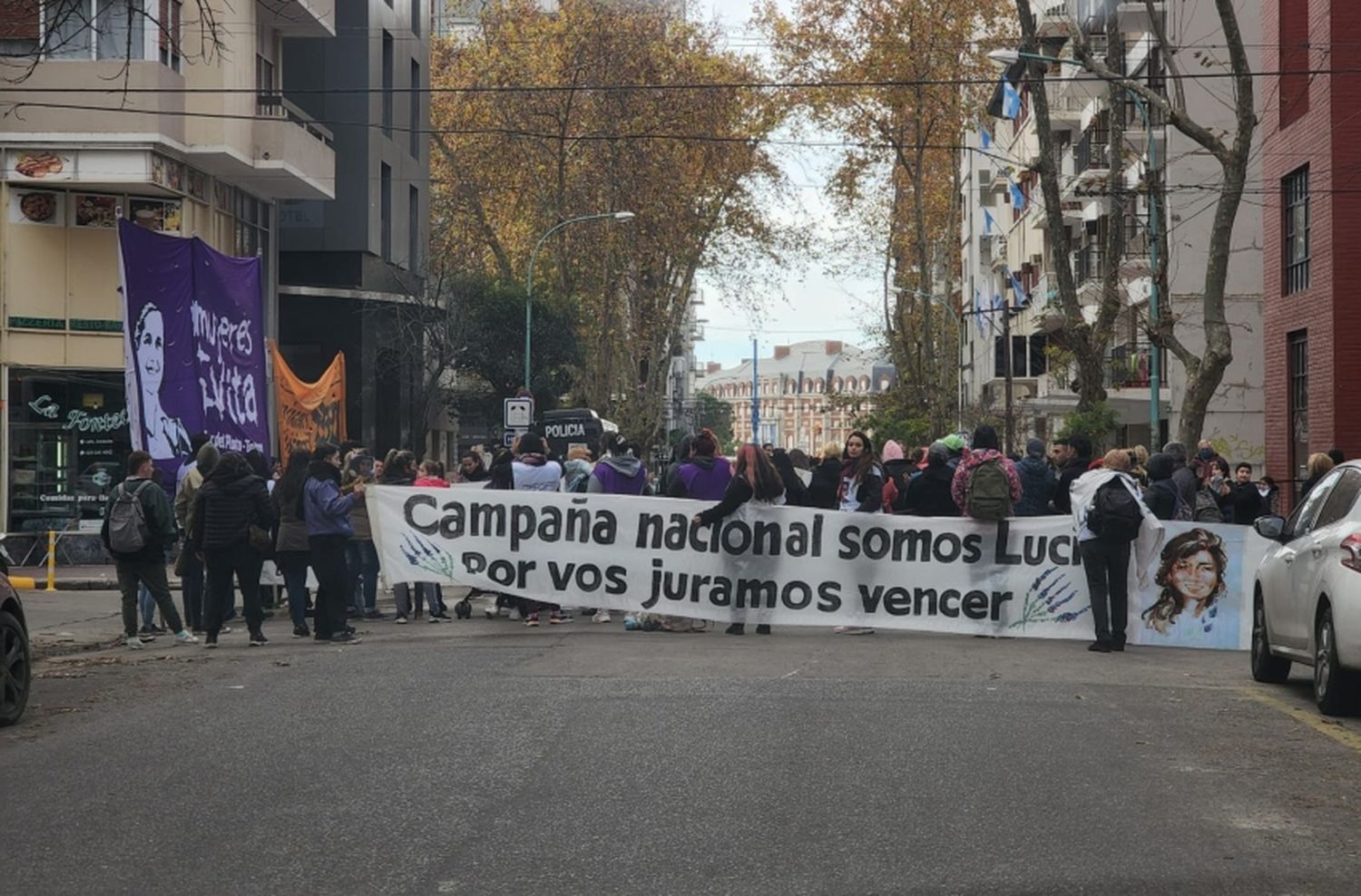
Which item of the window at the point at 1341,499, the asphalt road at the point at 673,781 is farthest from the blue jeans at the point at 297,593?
the window at the point at 1341,499

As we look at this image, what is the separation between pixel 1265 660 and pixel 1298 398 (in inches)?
768

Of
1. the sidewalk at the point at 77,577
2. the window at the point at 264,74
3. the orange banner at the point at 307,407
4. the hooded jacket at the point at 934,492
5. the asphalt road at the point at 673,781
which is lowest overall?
the sidewalk at the point at 77,577

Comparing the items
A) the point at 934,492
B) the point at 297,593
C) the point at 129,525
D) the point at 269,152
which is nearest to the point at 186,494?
the point at 297,593

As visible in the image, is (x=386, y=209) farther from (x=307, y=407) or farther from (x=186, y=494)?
(x=186, y=494)

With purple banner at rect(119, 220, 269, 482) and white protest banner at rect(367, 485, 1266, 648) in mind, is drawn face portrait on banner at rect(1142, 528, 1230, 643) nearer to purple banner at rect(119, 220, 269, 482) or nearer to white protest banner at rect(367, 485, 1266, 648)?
white protest banner at rect(367, 485, 1266, 648)

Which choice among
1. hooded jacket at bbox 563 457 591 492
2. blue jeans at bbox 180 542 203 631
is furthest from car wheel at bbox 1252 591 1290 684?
blue jeans at bbox 180 542 203 631

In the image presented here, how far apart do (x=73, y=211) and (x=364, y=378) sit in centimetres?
1165

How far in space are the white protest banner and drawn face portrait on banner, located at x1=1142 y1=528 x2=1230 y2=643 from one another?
0.01 metres

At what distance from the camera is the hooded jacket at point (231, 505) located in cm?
1616

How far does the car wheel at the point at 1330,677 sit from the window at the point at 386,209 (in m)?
34.0

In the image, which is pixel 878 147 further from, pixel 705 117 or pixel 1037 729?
pixel 1037 729

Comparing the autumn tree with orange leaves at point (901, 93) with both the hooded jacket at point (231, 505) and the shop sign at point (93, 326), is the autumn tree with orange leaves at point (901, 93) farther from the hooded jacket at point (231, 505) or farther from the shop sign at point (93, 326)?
the hooded jacket at point (231, 505)

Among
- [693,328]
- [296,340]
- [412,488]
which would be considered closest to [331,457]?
[412,488]

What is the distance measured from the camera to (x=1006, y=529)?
17453mm
